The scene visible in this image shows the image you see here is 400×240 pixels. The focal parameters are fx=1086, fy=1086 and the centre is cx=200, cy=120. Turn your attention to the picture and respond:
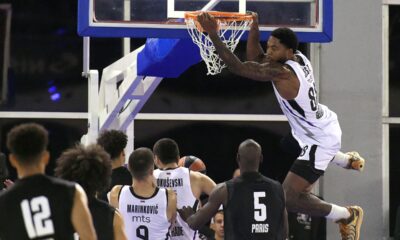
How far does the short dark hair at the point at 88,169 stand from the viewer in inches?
270

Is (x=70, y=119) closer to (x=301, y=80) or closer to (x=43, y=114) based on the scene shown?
(x=43, y=114)

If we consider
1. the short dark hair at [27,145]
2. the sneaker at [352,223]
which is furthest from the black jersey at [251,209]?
the short dark hair at [27,145]

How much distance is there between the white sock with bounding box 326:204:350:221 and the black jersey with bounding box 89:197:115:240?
143 inches

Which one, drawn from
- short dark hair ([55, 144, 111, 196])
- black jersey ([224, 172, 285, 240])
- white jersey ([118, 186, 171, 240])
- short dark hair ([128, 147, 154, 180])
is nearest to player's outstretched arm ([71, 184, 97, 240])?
short dark hair ([55, 144, 111, 196])

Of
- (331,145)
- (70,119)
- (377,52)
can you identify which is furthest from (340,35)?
(331,145)

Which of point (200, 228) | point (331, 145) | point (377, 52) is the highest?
point (377, 52)

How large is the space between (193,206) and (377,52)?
21.6 ft

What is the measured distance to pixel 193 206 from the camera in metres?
10.0

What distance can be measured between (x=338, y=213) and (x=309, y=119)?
1.12 metres

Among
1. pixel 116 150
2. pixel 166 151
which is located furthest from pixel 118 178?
pixel 166 151

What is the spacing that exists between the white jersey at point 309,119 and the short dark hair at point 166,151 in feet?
3.47

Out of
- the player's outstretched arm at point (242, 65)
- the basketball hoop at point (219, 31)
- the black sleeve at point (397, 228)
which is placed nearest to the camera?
the player's outstretched arm at point (242, 65)

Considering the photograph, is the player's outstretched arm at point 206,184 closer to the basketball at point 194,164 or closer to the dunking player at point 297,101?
the dunking player at point 297,101

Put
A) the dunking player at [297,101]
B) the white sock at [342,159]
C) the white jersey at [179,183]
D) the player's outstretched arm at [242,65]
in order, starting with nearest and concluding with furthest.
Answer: the player's outstretched arm at [242,65] < the dunking player at [297,101] < the white jersey at [179,183] < the white sock at [342,159]
